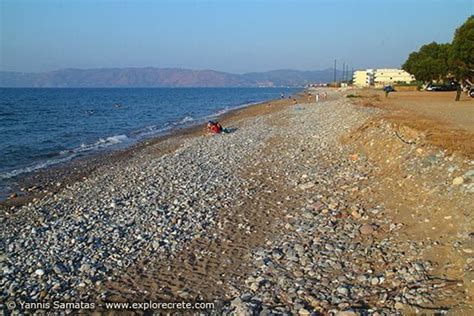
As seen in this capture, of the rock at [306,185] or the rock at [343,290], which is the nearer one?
the rock at [343,290]

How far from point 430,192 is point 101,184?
11752 millimetres

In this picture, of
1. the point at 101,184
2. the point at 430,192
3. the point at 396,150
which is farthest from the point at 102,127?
the point at 430,192

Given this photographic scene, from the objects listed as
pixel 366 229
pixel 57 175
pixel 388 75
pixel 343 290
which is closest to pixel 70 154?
pixel 57 175

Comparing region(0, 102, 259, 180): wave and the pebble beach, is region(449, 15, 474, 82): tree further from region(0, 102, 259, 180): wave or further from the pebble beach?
region(0, 102, 259, 180): wave

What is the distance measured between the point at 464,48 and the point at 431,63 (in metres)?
19.0

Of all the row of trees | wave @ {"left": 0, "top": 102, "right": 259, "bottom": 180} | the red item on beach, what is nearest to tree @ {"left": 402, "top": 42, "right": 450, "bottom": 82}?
the row of trees

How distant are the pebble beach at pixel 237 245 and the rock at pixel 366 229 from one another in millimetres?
23

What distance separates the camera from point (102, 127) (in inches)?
1629

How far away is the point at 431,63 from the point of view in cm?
5384

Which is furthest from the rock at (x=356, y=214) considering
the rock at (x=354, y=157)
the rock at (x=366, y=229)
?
the rock at (x=354, y=157)

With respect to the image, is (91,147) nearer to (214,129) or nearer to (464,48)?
(214,129)

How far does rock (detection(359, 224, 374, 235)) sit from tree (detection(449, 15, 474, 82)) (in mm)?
33938

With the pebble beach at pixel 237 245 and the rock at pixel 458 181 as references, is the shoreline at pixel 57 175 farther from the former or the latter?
the rock at pixel 458 181

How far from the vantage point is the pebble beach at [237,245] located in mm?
6266
